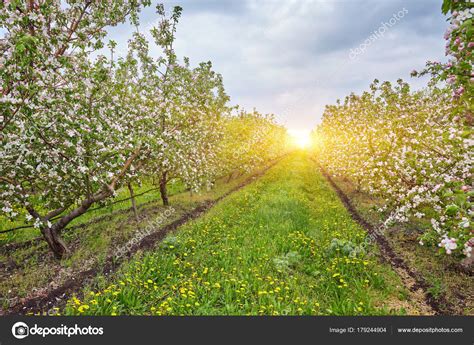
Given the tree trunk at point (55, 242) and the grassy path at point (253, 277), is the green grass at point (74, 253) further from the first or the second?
the grassy path at point (253, 277)

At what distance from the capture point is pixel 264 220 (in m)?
13.0

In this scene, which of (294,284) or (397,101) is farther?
(397,101)

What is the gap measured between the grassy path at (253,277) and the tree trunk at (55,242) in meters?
2.80

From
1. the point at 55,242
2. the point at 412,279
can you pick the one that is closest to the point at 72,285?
the point at 55,242

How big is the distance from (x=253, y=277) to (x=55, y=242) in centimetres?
677

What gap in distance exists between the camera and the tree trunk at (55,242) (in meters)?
9.64

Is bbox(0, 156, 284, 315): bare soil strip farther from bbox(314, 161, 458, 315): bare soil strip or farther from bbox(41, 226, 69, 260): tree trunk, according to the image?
bbox(314, 161, 458, 315): bare soil strip

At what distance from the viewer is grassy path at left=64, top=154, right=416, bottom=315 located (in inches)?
258

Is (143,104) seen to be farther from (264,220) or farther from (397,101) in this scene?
(397,101)

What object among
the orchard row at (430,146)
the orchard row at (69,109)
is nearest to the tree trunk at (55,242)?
the orchard row at (69,109)

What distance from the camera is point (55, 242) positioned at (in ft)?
32.3
